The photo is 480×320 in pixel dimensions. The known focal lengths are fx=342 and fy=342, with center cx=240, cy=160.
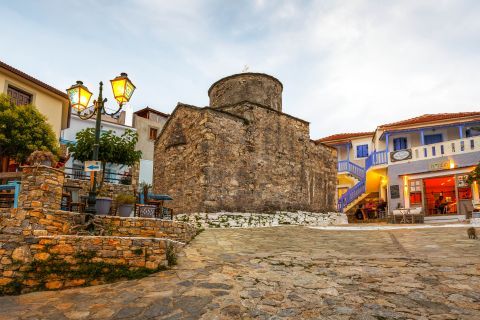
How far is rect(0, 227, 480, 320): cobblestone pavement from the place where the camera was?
13.3ft

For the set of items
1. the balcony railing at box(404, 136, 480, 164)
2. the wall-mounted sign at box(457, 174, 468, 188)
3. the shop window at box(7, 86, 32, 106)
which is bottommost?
the wall-mounted sign at box(457, 174, 468, 188)

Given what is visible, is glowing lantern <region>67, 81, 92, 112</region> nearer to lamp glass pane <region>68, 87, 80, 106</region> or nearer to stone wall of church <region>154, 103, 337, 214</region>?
lamp glass pane <region>68, 87, 80, 106</region>

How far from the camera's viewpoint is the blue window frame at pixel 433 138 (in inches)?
806

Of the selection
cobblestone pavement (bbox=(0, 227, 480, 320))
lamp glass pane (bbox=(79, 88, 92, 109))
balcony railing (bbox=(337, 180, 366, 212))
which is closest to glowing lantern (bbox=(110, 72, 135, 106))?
lamp glass pane (bbox=(79, 88, 92, 109))

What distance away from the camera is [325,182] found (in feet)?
56.2

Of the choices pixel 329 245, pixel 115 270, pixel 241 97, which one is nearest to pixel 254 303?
pixel 115 270

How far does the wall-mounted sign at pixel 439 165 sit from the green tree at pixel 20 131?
1749 cm

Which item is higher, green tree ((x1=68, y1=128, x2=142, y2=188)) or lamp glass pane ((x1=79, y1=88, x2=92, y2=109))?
lamp glass pane ((x1=79, y1=88, x2=92, y2=109))

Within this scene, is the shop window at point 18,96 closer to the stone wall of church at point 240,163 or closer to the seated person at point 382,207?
the stone wall of church at point 240,163

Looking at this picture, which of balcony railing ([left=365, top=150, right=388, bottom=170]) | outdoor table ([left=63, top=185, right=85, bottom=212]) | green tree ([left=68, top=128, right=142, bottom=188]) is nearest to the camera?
outdoor table ([left=63, top=185, right=85, bottom=212])

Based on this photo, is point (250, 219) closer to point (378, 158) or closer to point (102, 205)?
point (102, 205)

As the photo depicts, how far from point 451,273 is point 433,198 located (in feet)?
48.2

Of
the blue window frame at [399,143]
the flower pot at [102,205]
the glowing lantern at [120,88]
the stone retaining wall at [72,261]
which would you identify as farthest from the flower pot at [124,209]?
the blue window frame at [399,143]

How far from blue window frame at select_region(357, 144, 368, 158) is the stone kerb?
22.1 metres
